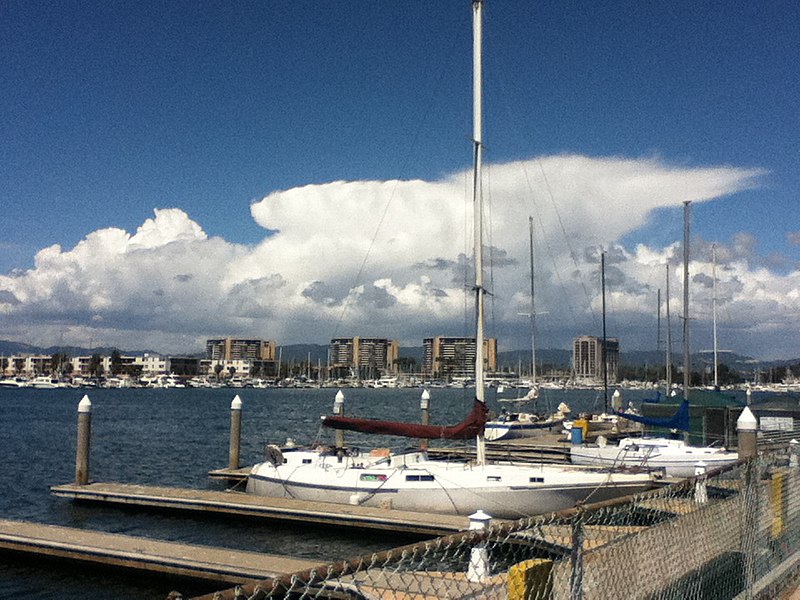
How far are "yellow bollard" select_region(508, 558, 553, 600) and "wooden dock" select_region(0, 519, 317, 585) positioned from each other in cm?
1134

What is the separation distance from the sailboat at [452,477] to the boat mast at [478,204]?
0.12ft

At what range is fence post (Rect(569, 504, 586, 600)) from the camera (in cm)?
514

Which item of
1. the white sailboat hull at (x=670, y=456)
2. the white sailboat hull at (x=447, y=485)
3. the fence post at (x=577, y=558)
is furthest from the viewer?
the white sailboat hull at (x=670, y=456)

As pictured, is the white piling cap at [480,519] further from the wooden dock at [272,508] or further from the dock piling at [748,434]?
the dock piling at [748,434]

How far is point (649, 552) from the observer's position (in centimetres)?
768

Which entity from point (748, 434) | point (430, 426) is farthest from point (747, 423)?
point (430, 426)

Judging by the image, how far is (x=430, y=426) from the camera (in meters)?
26.7

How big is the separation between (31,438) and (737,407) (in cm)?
5534

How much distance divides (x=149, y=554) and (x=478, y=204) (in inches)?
641

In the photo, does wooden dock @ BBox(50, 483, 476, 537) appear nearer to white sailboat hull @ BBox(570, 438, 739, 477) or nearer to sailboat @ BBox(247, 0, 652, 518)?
sailboat @ BBox(247, 0, 652, 518)

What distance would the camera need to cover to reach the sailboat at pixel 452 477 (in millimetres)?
24000

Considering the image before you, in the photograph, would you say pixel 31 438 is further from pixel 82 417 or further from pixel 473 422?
pixel 473 422

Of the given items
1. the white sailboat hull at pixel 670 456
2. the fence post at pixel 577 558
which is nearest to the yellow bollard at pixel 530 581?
the fence post at pixel 577 558

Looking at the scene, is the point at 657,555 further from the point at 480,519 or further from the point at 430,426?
the point at 430,426
